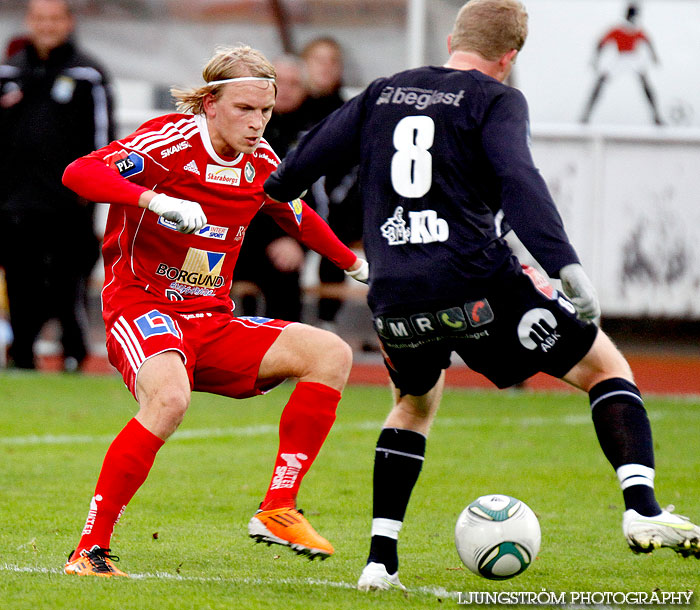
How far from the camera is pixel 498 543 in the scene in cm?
412

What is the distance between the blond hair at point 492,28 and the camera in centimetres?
401

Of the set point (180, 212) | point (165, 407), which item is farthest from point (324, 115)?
point (165, 407)

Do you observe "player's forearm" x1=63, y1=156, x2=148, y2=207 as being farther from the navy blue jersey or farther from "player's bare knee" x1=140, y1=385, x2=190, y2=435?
the navy blue jersey

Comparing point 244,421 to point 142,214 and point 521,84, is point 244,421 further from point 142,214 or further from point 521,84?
point 521,84

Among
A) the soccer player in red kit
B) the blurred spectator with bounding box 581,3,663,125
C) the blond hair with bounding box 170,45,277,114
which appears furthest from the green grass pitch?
the blurred spectator with bounding box 581,3,663,125

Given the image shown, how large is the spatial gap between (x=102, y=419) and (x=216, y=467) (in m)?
1.95

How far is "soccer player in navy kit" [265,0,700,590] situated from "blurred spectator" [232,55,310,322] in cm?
591

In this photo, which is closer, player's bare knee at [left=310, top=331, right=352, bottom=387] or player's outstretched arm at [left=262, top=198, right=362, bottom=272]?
player's bare knee at [left=310, top=331, right=352, bottom=387]

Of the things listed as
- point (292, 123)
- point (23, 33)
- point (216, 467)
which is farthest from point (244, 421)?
point (23, 33)

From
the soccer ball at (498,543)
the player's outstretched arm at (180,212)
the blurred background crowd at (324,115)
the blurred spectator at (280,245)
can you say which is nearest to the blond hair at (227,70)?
the player's outstretched arm at (180,212)

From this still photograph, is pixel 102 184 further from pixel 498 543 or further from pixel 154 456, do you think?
pixel 498 543

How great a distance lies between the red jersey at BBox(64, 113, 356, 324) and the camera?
15.3 feet

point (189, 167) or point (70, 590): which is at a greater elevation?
point (189, 167)

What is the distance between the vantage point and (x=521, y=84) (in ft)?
45.2
